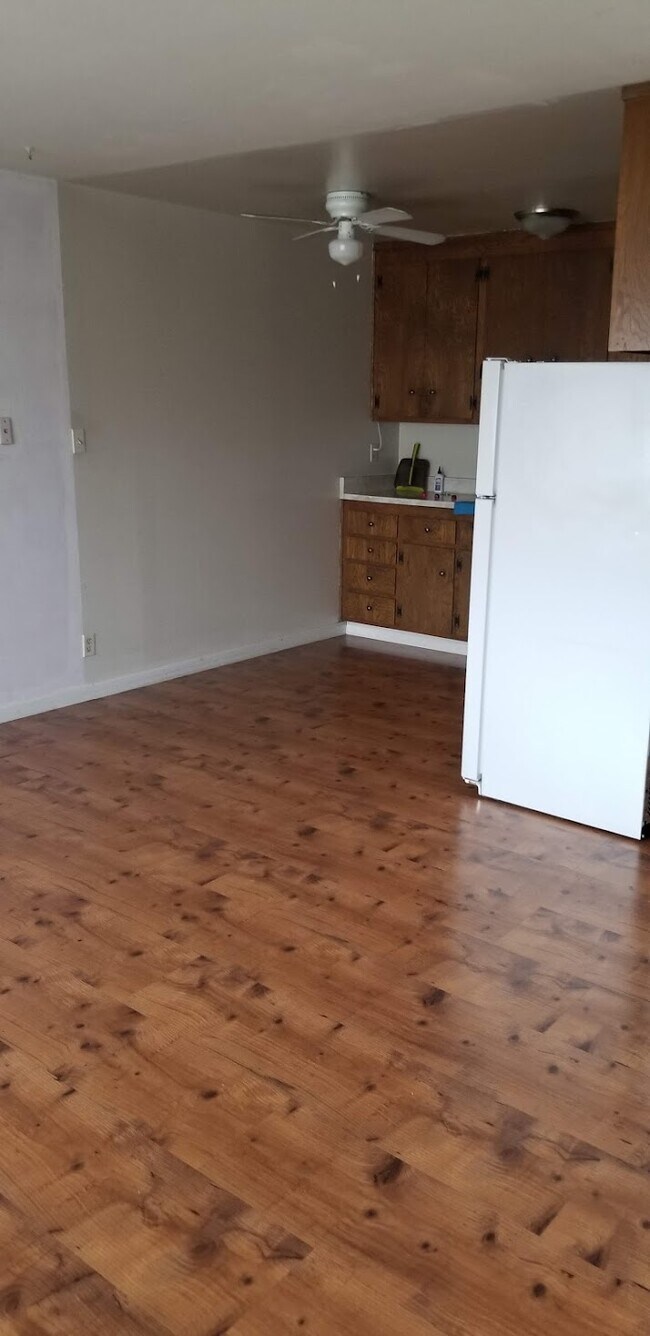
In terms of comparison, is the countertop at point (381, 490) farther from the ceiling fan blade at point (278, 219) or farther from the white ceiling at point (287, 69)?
the white ceiling at point (287, 69)

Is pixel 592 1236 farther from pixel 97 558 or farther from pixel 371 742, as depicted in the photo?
pixel 97 558

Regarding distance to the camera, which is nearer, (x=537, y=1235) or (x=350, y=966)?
(x=537, y=1235)

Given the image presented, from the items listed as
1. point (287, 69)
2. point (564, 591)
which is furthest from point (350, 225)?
point (564, 591)

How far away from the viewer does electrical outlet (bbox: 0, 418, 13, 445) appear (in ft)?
15.0

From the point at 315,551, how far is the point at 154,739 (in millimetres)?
2207

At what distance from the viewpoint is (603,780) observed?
3.65 meters

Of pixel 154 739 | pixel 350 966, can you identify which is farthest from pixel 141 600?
pixel 350 966

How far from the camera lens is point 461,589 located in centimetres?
608

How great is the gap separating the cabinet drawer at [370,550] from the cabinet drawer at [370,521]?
4cm

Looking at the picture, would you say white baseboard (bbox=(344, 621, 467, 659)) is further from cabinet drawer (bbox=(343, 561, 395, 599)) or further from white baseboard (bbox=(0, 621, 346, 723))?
cabinet drawer (bbox=(343, 561, 395, 599))

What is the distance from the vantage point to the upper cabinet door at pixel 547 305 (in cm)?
555

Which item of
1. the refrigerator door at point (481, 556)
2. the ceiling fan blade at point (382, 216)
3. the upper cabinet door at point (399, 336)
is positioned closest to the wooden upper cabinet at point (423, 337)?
the upper cabinet door at point (399, 336)

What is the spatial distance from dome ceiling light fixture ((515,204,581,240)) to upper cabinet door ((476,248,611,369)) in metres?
0.38

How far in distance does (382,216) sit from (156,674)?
8.24 ft
